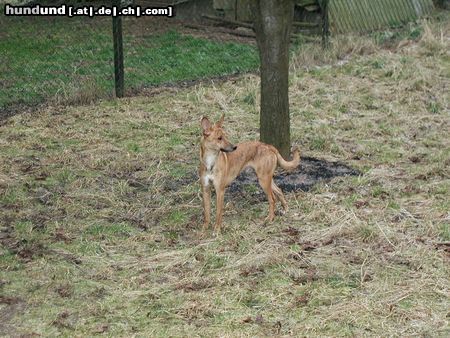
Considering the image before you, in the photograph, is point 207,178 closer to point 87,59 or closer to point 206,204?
point 206,204

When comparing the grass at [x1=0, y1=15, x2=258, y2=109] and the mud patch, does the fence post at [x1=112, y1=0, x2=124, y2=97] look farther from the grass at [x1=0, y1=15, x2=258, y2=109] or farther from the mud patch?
the mud patch

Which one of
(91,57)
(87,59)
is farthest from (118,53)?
(91,57)

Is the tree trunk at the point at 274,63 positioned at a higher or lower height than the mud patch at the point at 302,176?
higher

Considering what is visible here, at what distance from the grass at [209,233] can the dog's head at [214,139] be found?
29.4 inches

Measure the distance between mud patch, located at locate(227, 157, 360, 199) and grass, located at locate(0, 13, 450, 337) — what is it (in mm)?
179

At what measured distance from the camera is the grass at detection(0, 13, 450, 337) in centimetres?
580

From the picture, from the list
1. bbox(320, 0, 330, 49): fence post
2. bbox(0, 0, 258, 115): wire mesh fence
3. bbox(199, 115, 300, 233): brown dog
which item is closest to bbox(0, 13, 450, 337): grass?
bbox(199, 115, 300, 233): brown dog

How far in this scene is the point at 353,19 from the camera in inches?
679

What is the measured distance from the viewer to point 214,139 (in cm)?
718

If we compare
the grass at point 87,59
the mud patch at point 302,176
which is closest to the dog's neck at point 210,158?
the mud patch at point 302,176

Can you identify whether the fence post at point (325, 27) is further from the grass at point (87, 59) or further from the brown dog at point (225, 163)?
the brown dog at point (225, 163)

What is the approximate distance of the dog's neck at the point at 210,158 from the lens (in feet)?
23.8

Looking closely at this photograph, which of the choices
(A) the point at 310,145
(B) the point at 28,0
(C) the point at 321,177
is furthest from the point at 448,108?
(B) the point at 28,0

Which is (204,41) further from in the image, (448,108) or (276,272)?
(276,272)
